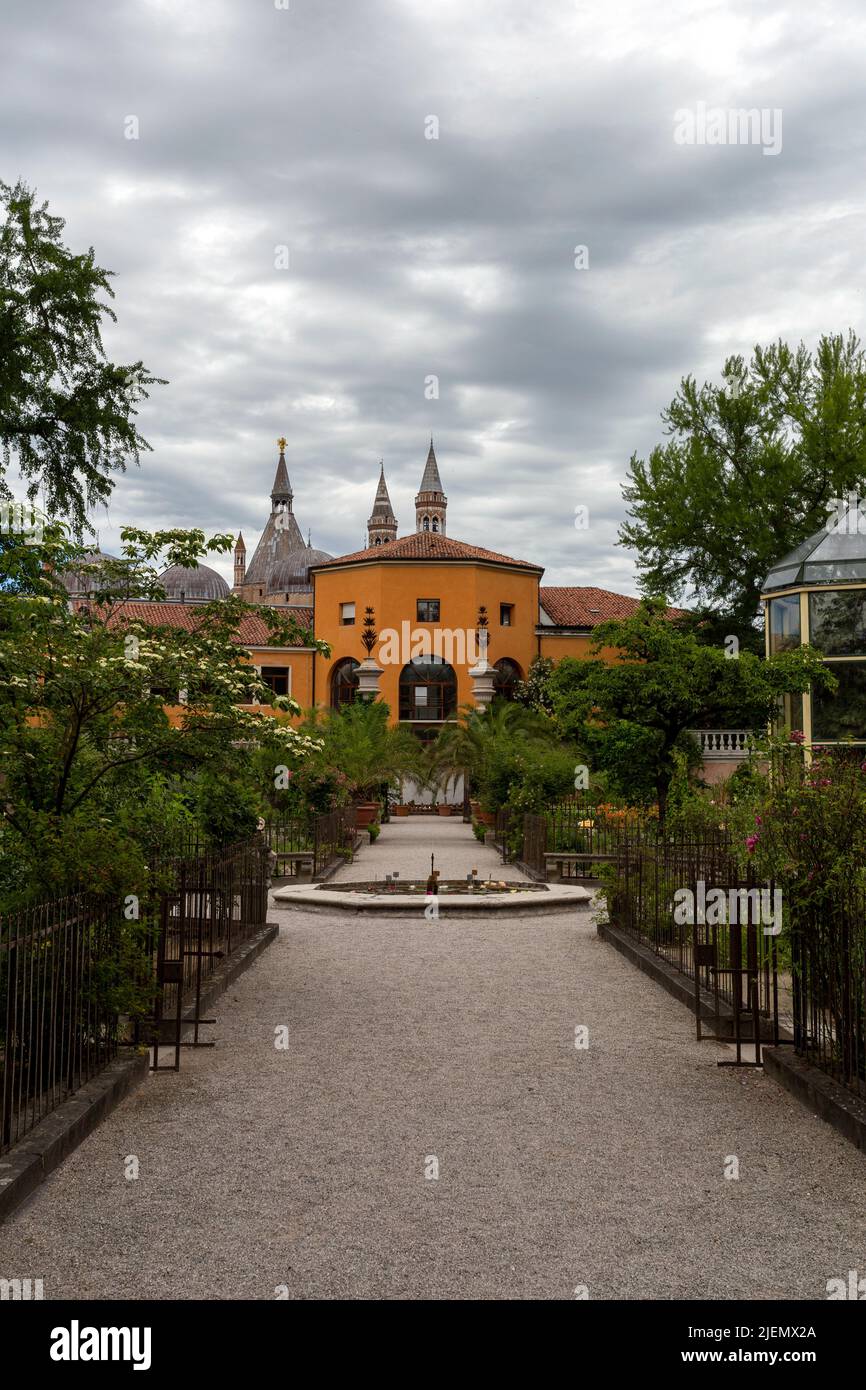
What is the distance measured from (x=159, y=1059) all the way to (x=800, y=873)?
167 inches

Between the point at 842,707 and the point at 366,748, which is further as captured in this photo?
the point at 366,748

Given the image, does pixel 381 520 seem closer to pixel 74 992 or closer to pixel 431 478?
pixel 431 478

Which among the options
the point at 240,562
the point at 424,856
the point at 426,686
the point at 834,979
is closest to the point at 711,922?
the point at 834,979

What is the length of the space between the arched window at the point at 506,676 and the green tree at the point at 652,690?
1055 inches

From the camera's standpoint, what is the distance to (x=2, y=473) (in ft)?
66.6

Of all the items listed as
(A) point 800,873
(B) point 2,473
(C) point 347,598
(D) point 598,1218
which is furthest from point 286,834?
(C) point 347,598

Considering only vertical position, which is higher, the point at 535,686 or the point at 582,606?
the point at 582,606

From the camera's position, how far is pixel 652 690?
21953 mm

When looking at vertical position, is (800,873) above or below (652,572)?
below

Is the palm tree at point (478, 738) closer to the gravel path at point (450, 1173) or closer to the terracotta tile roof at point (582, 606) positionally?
the terracotta tile roof at point (582, 606)

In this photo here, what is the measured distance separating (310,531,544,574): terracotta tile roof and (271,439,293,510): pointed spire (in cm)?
7033

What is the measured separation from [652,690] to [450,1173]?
55.7 ft

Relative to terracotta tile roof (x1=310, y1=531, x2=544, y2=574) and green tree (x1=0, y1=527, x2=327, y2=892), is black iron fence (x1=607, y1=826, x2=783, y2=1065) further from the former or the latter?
terracotta tile roof (x1=310, y1=531, x2=544, y2=574)
